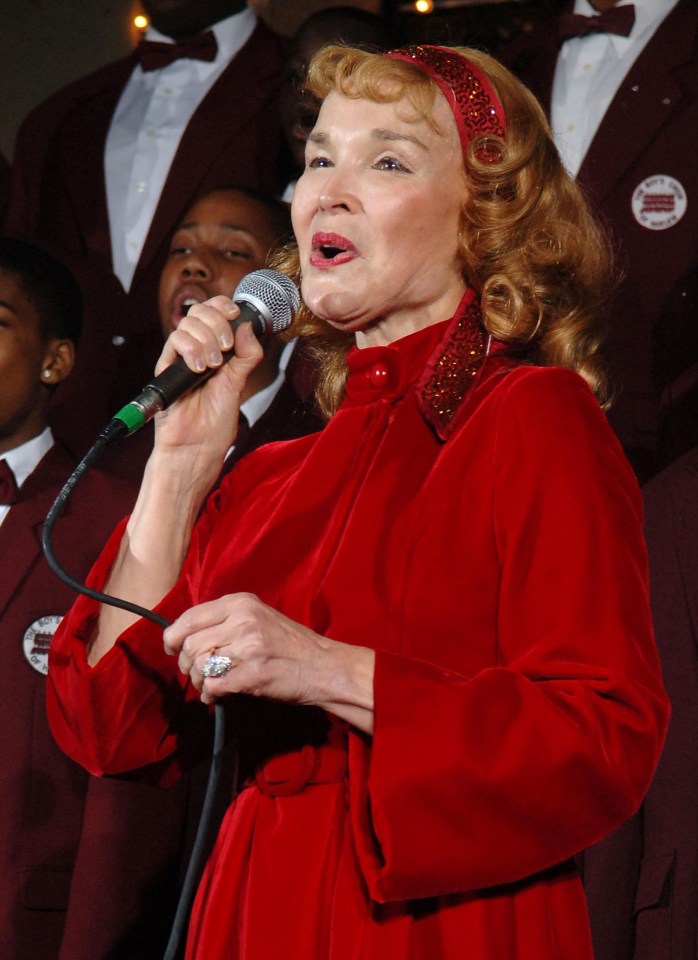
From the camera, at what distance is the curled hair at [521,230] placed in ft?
4.66

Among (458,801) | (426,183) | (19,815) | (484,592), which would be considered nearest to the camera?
(458,801)

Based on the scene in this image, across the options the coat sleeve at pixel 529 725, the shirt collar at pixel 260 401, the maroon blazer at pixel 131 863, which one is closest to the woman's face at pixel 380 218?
the coat sleeve at pixel 529 725

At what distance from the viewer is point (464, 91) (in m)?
1.45

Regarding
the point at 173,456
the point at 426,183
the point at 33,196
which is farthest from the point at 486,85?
the point at 33,196

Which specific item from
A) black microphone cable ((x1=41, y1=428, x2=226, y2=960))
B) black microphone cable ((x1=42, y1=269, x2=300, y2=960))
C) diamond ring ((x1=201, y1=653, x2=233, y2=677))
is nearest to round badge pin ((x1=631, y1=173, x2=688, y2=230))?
black microphone cable ((x1=42, y1=269, x2=300, y2=960))

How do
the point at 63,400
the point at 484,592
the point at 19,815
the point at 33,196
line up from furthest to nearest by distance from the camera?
1. the point at 33,196
2. the point at 63,400
3. the point at 19,815
4. the point at 484,592

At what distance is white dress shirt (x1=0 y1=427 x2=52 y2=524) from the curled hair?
3.66 ft

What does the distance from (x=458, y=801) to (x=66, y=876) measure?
1.25 metres

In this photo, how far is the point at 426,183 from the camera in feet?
4.65

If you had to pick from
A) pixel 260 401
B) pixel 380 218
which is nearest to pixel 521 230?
pixel 380 218

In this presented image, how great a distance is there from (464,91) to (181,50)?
54.9 inches

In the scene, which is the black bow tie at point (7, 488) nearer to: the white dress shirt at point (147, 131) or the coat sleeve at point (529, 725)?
the white dress shirt at point (147, 131)

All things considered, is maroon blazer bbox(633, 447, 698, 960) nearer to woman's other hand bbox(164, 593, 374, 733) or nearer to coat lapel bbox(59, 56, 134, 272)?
woman's other hand bbox(164, 593, 374, 733)

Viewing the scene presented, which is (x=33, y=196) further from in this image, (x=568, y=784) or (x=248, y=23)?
(x=568, y=784)
